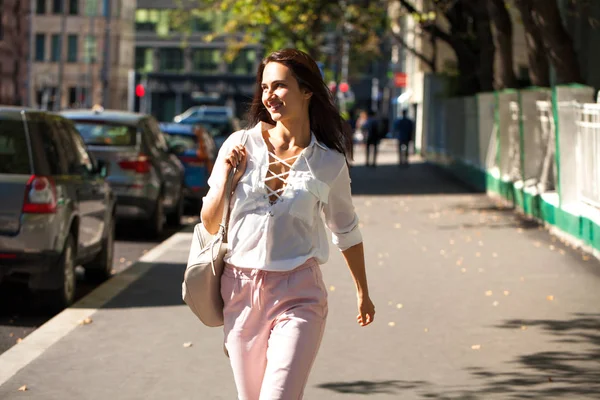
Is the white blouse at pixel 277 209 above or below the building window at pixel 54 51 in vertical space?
below

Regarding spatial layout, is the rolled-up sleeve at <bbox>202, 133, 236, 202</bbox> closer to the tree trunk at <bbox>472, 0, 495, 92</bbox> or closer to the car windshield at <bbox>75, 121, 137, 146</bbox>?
the car windshield at <bbox>75, 121, 137, 146</bbox>

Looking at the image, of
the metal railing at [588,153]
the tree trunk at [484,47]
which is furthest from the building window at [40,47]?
the metal railing at [588,153]

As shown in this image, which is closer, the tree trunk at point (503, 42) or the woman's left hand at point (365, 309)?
the woman's left hand at point (365, 309)

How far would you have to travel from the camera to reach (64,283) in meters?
10.4

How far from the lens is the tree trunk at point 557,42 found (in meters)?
18.4

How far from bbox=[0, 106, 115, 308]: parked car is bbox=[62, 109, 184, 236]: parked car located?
196 inches

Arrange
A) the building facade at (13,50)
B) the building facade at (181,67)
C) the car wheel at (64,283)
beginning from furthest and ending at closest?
the building facade at (181,67)
the building facade at (13,50)
the car wheel at (64,283)

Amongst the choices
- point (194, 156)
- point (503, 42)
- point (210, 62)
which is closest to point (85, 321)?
point (194, 156)

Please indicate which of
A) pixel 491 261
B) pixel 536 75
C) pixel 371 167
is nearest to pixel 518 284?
pixel 491 261

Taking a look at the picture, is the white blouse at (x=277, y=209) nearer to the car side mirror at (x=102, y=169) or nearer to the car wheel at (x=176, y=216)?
the car side mirror at (x=102, y=169)

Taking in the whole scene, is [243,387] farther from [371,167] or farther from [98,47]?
[98,47]

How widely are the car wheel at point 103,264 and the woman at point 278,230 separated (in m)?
7.50

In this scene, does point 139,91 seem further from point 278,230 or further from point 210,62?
point 278,230

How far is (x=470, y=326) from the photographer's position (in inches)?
376
